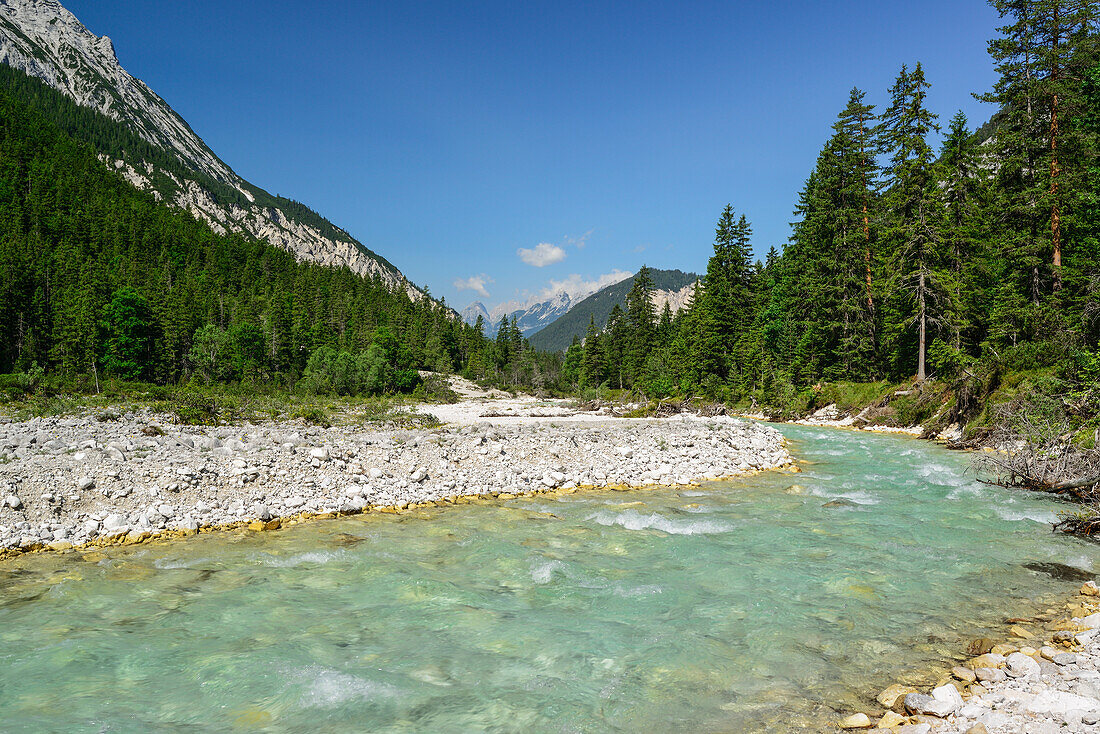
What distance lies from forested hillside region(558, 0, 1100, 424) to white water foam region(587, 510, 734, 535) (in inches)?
322

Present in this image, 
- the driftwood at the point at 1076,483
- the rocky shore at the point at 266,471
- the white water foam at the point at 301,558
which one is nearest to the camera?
the white water foam at the point at 301,558

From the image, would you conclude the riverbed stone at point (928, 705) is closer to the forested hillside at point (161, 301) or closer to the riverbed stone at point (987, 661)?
the riverbed stone at point (987, 661)

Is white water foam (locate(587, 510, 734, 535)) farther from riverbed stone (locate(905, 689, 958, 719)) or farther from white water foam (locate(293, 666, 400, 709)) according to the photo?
white water foam (locate(293, 666, 400, 709))

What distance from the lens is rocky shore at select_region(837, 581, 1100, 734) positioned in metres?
3.69

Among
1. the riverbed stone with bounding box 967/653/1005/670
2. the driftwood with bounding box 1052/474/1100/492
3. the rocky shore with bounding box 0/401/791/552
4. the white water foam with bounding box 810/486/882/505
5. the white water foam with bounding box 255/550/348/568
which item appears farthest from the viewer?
the white water foam with bounding box 810/486/882/505

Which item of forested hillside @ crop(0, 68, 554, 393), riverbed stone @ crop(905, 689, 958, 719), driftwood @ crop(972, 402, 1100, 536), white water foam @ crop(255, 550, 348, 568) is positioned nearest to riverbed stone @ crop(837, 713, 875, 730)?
riverbed stone @ crop(905, 689, 958, 719)

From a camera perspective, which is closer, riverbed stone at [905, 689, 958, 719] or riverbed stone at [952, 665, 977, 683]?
riverbed stone at [905, 689, 958, 719]

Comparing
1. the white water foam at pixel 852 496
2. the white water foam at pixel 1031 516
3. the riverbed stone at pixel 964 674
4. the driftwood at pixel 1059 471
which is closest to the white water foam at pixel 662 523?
the white water foam at pixel 852 496

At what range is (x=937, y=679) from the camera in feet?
15.5

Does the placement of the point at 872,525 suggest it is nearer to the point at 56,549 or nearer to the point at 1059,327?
the point at 56,549

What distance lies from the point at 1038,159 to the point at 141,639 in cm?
3472

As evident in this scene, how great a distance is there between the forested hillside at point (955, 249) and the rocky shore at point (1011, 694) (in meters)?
8.13

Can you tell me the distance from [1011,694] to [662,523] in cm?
627

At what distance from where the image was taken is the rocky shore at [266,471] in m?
8.91
